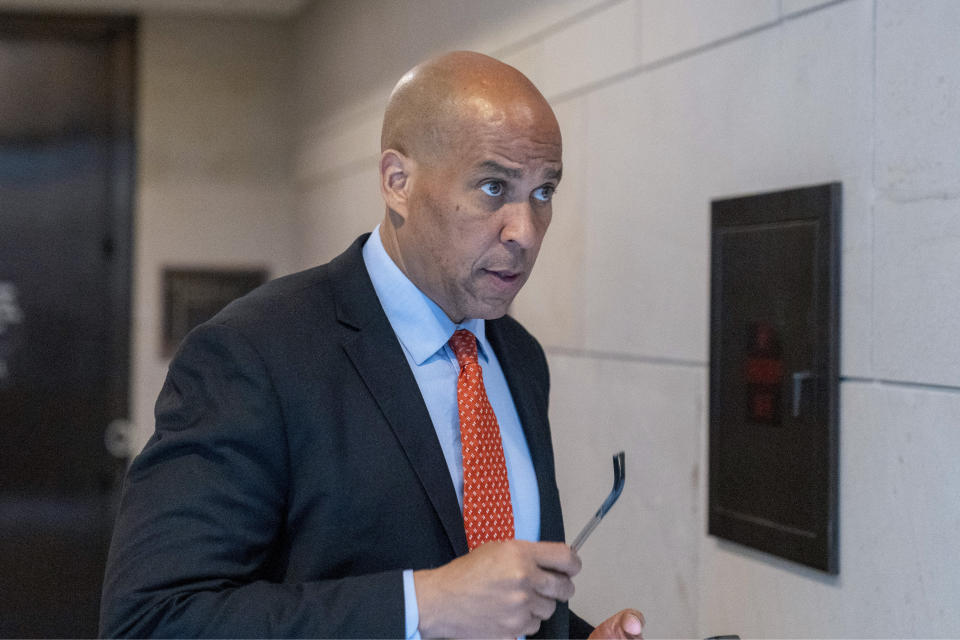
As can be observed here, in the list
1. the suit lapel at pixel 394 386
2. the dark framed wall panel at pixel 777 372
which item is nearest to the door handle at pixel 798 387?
the dark framed wall panel at pixel 777 372

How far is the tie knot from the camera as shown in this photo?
4.38 ft

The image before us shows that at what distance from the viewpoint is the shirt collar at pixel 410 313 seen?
51.4 inches

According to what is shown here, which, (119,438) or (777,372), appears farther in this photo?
(119,438)

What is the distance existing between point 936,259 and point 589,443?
3.56 feet

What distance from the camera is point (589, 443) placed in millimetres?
2414

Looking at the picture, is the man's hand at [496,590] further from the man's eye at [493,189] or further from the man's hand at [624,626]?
the man's eye at [493,189]

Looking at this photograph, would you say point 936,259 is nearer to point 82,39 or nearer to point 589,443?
point 589,443

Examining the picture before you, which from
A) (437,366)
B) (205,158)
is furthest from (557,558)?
(205,158)

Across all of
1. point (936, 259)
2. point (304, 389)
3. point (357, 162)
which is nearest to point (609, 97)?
point (936, 259)

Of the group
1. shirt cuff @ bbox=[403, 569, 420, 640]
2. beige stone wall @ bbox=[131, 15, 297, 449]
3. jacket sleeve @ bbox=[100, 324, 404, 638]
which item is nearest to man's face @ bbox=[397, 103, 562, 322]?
jacket sleeve @ bbox=[100, 324, 404, 638]

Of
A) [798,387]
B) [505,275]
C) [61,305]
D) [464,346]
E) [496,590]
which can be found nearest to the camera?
[496,590]

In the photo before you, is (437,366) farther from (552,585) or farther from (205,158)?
(205,158)

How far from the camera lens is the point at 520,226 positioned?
1216 mm

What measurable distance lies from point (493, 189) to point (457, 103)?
0.11 meters
